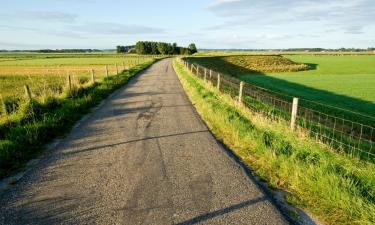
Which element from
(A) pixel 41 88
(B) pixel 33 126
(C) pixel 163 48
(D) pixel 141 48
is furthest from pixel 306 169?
(D) pixel 141 48

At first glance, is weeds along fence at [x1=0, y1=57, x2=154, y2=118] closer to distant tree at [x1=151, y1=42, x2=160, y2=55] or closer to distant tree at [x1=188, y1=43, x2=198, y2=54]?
distant tree at [x1=188, y1=43, x2=198, y2=54]

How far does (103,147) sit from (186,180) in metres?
2.88

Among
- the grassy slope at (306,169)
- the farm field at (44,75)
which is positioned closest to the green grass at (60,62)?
the farm field at (44,75)

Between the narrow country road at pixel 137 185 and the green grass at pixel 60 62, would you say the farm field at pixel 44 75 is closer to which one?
the green grass at pixel 60 62

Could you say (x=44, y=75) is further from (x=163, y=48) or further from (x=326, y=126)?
(x=163, y=48)

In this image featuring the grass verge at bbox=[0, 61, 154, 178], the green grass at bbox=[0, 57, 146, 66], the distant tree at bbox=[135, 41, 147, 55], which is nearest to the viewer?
the grass verge at bbox=[0, 61, 154, 178]

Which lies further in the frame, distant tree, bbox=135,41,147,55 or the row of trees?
distant tree, bbox=135,41,147,55

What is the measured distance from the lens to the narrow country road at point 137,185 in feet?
14.8

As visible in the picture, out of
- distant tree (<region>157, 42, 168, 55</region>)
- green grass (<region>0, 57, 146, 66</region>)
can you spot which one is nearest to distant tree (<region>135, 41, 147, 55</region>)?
distant tree (<region>157, 42, 168, 55</region>)

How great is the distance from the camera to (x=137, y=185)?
5520 millimetres

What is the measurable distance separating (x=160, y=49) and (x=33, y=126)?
6297 inches

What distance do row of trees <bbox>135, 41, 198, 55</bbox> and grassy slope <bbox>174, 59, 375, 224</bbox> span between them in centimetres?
15311

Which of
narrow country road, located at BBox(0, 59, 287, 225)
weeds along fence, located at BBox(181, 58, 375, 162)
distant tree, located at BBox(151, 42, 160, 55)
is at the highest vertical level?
narrow country road, located at BBox(0, 59, 287, 225)

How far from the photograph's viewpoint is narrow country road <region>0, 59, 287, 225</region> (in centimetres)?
451
